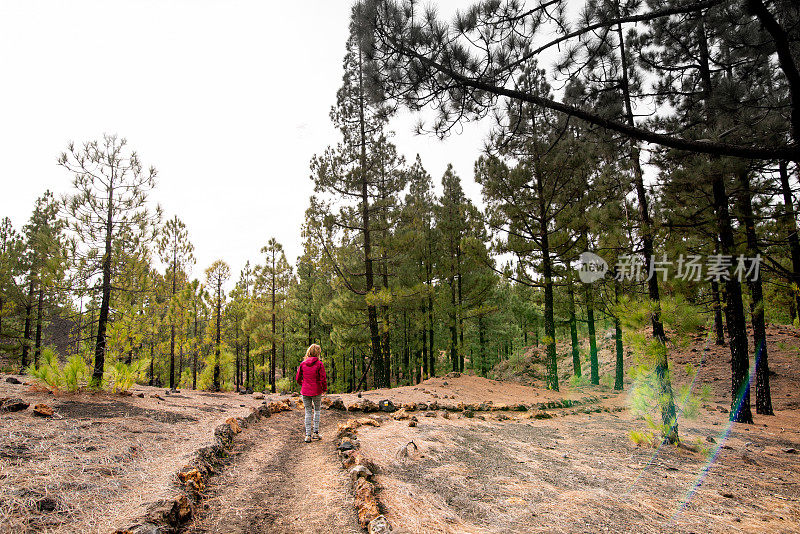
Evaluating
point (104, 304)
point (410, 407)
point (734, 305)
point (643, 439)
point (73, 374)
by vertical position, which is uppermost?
point (104, 304)

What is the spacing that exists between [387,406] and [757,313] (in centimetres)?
1015

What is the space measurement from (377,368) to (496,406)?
5.51 meters

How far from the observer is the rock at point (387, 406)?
9.45 metres

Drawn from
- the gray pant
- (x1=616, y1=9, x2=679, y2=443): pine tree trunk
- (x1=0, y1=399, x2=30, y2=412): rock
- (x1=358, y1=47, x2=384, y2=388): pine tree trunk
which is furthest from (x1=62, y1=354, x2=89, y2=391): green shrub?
(x1=616, y1=9, x2=679, y2=443): pine tree trunk

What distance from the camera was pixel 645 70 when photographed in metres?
7.68

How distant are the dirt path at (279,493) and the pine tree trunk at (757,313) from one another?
10336 millimetres

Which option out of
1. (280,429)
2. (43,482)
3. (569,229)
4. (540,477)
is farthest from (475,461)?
(569,229)

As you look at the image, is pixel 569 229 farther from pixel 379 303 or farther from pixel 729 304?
pixel 379 303

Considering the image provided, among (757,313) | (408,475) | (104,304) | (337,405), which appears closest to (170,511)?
(408,475)

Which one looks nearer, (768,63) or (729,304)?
(768,63)

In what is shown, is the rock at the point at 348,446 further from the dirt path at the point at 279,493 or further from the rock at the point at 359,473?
the rock at the point at 359,473

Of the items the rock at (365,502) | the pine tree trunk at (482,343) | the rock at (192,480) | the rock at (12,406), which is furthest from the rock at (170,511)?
the pine tree trunk at (482,343)

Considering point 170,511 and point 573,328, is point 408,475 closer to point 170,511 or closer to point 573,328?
point 170,511

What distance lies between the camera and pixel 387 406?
9539 mm
